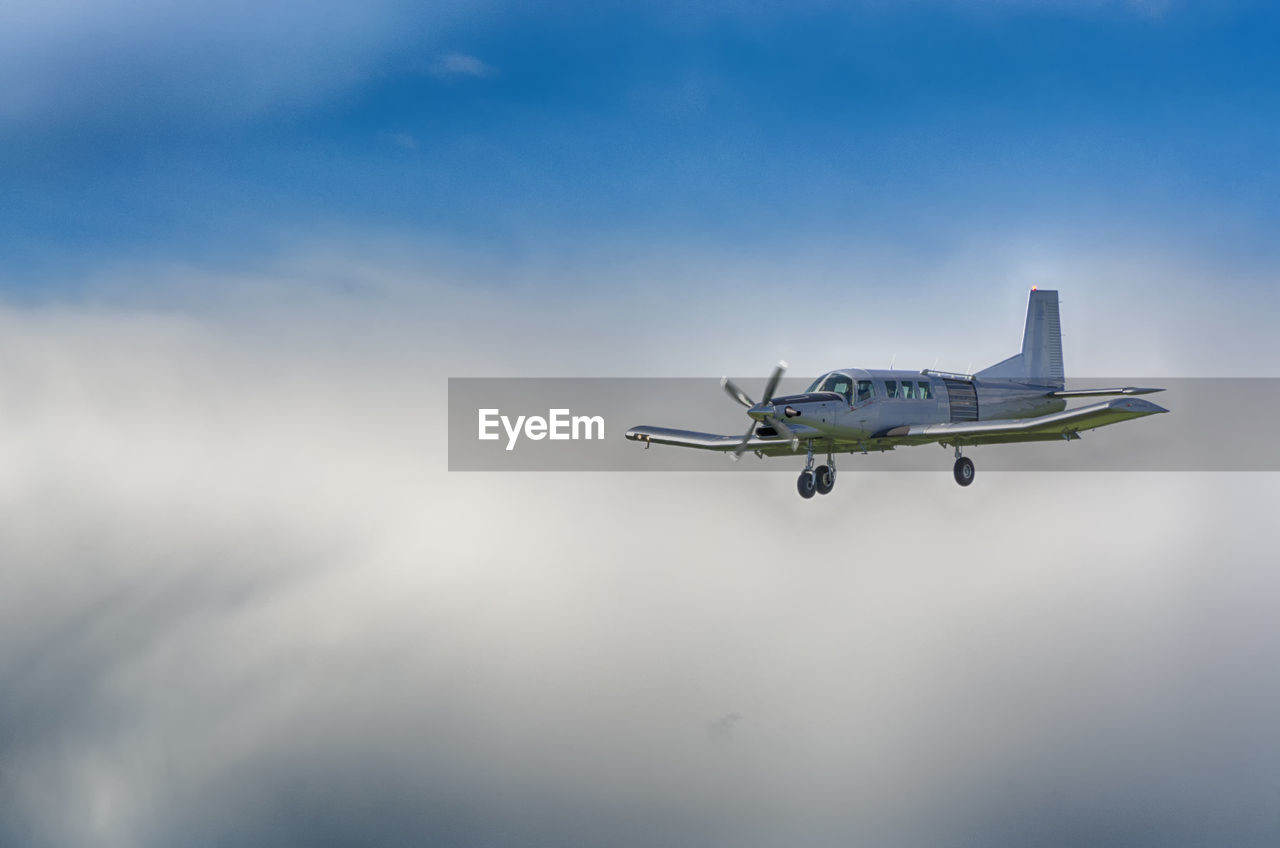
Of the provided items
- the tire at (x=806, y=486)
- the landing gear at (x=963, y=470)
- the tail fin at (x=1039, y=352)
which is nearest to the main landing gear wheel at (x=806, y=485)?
the tire at (x=806, y=486)

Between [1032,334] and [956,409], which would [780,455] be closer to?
[956,409]

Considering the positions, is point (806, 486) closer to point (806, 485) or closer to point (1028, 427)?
point (806, 485)

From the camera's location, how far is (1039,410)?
195 ft

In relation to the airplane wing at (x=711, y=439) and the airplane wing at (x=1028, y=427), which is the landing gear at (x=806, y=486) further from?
the airplane wing at (x=1028, y=427)

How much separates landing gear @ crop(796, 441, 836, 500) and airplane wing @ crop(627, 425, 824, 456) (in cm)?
131

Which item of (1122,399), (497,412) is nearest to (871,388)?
(1122,399)

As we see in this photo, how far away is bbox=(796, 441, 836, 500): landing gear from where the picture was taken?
5188 centimetres

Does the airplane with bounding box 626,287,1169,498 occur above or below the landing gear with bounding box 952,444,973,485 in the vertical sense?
above

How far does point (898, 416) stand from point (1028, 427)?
18.9 feet

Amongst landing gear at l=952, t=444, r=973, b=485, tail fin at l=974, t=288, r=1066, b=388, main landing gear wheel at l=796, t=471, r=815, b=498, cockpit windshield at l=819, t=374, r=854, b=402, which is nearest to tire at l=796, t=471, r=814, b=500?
main landing gear wheel at l=796, t=471, r=815, b=498

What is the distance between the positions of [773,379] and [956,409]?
1032 centimetres

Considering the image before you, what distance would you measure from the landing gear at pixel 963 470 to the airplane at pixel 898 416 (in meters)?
0.04

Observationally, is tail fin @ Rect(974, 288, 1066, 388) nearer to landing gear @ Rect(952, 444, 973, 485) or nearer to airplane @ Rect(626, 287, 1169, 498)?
airplane @ Rect(626, 287, 1169, 498)

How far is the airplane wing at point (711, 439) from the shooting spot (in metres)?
51.9
